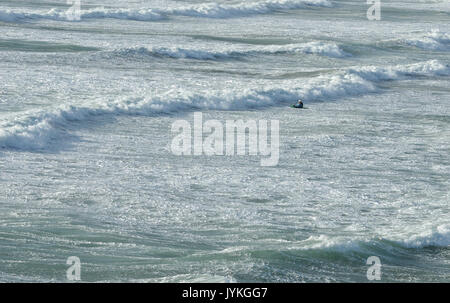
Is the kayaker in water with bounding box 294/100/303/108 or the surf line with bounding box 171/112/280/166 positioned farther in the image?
the kayaker in water with bounding box 294/100/303/108

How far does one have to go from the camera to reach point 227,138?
56.4ft

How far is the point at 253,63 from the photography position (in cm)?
3022

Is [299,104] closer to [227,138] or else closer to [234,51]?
[227,138]

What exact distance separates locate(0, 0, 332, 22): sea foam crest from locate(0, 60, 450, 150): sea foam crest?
17.6 metres

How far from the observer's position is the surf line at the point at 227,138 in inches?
624

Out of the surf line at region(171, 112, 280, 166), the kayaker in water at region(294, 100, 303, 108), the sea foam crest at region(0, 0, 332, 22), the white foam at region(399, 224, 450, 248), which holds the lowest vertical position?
the white foam at region(399, 224, 450, 248)

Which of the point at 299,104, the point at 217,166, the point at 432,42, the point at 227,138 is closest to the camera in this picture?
the point at 217,166

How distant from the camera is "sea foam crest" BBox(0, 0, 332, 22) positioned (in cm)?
4028

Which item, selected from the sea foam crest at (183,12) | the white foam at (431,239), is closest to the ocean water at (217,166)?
the white foam at (431,239)

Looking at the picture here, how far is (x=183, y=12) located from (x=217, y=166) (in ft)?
111

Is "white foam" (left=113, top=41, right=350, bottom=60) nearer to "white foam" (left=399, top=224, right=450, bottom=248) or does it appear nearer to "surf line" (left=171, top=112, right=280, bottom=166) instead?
"surf line" (left=171, top=112, right=280, bottom=166)

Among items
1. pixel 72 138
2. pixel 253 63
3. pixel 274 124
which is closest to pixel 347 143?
pixel 274 124
